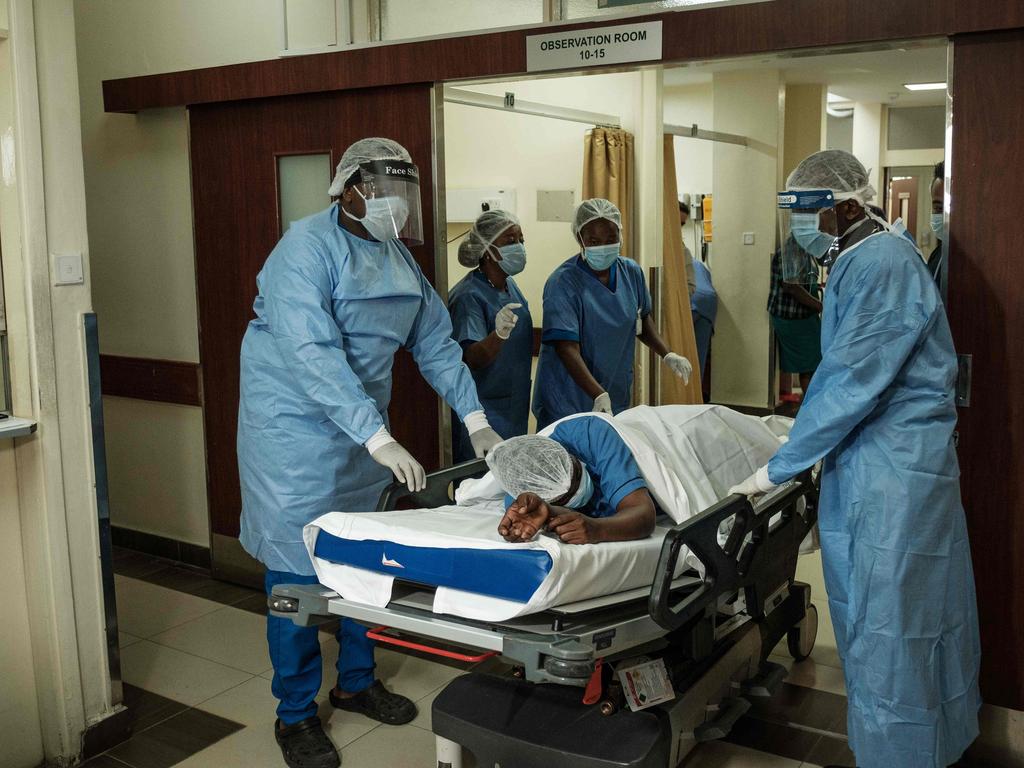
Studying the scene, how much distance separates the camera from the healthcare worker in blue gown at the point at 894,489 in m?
2.12

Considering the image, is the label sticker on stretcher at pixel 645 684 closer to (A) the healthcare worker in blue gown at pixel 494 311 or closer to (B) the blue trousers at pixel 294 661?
(B) the blue trousers at pixel 294 661

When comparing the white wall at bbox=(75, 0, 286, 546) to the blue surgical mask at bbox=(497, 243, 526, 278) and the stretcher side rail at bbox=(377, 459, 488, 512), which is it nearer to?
the blue surgical mask at bbox=(497, 243, 526, 278)

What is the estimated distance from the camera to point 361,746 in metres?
2.80

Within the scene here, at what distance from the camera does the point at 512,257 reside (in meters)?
3.53

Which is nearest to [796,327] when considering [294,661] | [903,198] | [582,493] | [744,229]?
[744,229]

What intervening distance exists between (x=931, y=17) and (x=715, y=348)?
398cm

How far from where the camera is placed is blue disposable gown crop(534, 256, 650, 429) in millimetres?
3545

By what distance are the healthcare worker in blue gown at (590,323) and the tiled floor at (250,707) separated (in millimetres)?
1073

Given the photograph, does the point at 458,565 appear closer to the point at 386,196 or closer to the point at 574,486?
the point at 574,486

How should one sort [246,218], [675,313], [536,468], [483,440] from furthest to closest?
[675,313] → [246,218] → [483,440] → [536,468]

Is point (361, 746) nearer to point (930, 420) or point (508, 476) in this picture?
point (508, 476)

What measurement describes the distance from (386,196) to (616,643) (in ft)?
4.54

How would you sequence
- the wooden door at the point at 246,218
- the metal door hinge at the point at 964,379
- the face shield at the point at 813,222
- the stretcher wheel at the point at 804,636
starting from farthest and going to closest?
the wooden door at the point at 246,218 → the stretcher wheel at the point at 804,636 → the metal door hinge at the point at 964,379 → the face shield at the point at 813,222

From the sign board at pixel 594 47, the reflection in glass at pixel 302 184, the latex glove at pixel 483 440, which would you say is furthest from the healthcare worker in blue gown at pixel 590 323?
the reflection in glass at pixel 302 184
